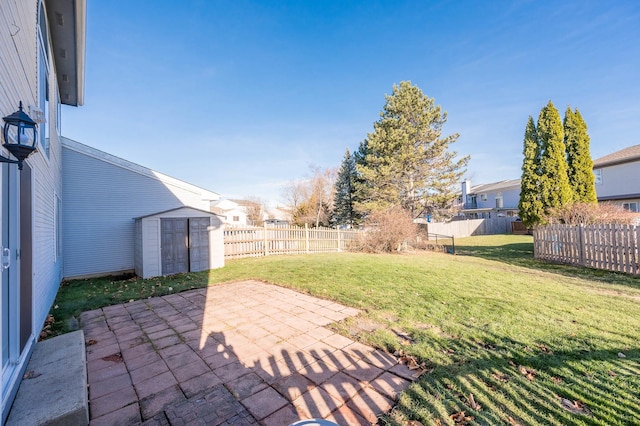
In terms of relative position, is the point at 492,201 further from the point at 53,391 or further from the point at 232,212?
the point at 53,391

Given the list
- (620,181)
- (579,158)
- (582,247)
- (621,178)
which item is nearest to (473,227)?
(620,181)

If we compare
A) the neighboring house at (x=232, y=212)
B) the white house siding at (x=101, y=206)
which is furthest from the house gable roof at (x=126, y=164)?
the neighboring house at (x=232, y=212)

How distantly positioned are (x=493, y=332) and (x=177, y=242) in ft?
27.2

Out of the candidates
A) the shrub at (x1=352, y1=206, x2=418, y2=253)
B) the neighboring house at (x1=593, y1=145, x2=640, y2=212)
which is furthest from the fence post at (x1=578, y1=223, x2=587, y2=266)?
the neighboring house at (x1=593, y1=145, x2=640, y2=212)

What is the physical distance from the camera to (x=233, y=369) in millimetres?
2723

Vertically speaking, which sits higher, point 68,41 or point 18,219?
point 68,41

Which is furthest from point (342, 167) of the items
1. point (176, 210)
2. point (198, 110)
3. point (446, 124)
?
point (176, 210)

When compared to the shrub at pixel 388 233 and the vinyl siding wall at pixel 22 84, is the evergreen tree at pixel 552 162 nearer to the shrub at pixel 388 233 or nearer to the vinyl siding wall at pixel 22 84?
the shrub at pixel 388 233

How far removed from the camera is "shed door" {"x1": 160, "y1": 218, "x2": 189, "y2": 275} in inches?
324

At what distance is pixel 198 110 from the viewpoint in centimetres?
1516

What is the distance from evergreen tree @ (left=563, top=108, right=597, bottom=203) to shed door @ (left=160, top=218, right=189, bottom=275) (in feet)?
49.0

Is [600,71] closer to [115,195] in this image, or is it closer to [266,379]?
[266,379]

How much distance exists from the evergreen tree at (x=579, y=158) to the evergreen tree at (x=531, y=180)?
135 centimetres

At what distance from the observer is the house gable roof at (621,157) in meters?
17.8
